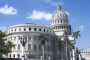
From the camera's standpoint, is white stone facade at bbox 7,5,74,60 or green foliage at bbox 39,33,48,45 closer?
green foliage at bbox 39,33,48,45

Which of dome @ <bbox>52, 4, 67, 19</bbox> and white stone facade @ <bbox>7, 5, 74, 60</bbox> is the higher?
dome @ <bbox>52, 4, 67, 19</bbox>

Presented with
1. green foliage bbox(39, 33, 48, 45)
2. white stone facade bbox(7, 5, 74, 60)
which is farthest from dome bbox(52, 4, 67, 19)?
green foliage bbox(39, 33, 48, 45)

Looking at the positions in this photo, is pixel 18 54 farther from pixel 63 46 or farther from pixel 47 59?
pixel 63 46

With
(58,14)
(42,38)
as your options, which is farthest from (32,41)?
(58,14)

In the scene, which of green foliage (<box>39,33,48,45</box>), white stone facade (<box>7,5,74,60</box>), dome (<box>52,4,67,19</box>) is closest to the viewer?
green foliage (<box>39,33,48,45</box>)

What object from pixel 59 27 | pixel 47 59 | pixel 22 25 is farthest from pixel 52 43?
pixel 59 27

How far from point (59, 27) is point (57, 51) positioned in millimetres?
31703

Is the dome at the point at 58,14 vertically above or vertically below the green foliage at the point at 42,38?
above

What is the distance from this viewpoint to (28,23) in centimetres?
12712

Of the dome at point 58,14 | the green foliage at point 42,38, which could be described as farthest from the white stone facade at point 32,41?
the dome at point 58,14

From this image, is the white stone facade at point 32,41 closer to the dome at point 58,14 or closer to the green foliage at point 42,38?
the green foliage at point 42,38

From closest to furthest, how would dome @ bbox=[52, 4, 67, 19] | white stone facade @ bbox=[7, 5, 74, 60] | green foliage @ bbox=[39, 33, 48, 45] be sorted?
green foliage @ bbox=[39, 33, 48, 45] < white stone facade @ bbox=[7, 5, 74, 60] < dome @ bbox=[52, 4, 67, 19]

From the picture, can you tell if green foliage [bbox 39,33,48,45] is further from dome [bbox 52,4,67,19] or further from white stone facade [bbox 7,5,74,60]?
dome [bbox 52,4,67,19]

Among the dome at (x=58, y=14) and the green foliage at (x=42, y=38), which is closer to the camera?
the green foliage at (x=42, y=38)
